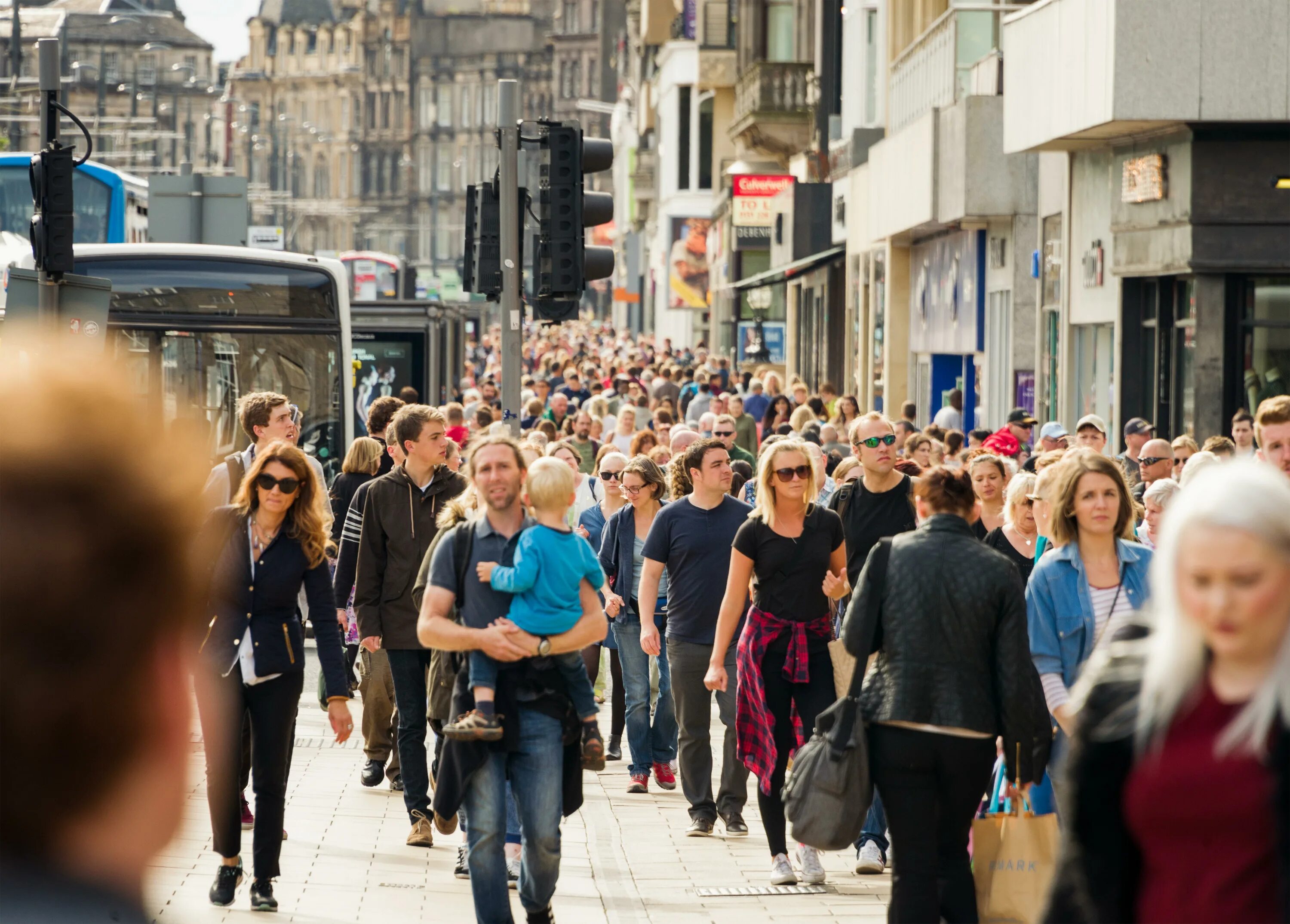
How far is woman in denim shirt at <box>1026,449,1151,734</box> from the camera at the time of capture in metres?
6.55

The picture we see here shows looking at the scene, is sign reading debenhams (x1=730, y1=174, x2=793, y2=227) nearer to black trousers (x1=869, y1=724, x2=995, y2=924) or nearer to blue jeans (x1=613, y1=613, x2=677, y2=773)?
blue jeans (x1=613, y1=613, x2=677, y2=773)

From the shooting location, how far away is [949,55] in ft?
82.9

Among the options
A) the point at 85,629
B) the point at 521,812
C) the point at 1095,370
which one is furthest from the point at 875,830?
the point at 1095,370

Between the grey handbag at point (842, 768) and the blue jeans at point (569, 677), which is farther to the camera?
the blue jeans at point (569, 677)

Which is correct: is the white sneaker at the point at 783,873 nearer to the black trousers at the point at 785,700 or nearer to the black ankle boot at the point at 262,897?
the black trousers at the point at 785,700

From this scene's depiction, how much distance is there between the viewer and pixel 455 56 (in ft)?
593

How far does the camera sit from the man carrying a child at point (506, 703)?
6500 millimetres

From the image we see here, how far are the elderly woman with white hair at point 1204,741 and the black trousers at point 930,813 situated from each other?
309 centimetres

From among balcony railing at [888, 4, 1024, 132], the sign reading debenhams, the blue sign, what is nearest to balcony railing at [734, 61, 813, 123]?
the sign reading debenhams

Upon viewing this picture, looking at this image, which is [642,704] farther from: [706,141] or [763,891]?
[706,141]

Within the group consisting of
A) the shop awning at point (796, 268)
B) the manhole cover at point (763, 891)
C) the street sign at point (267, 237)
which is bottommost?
the manhole cover at point (763, 891)

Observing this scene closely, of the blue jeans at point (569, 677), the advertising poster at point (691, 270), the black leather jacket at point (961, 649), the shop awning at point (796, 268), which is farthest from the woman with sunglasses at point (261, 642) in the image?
the advertising poster at point (691, 270)

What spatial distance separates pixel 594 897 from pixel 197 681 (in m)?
1.75

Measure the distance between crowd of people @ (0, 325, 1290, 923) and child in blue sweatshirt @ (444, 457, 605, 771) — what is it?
10 mm
